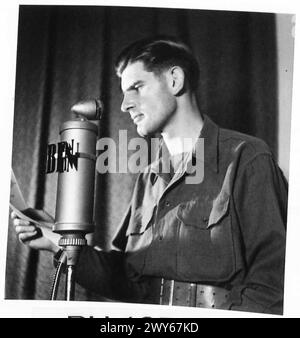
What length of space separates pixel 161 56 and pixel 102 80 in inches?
9.1

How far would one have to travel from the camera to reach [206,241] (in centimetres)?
186

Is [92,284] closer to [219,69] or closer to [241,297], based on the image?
[241,297]

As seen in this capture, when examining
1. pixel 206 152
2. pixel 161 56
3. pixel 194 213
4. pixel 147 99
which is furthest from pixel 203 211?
pixel 161 56

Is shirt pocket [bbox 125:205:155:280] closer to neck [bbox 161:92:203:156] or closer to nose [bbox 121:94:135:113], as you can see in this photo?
neck [bbox 161:92:203:156]

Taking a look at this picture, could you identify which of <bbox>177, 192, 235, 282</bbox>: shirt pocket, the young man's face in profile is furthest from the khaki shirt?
the young man's face in profile

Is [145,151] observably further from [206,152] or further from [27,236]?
[27,236]

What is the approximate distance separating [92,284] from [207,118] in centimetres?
72

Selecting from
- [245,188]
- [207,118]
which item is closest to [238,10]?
[207,118]

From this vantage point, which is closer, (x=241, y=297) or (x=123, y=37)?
(x=241, y=297)

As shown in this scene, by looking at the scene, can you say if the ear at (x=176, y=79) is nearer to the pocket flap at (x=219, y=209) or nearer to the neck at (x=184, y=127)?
the neck at (x=184, y=127)

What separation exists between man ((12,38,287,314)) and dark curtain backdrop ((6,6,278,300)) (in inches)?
1.7

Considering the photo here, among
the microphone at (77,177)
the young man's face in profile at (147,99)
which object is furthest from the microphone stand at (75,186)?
the young man's face in profile at (147,99)

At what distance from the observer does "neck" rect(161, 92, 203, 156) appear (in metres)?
1.94
